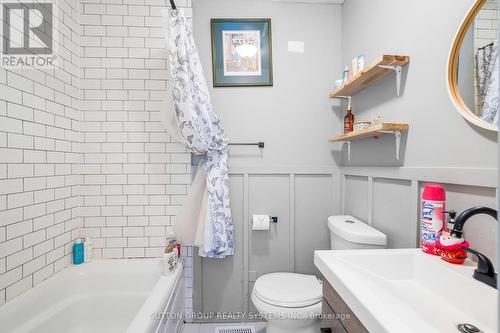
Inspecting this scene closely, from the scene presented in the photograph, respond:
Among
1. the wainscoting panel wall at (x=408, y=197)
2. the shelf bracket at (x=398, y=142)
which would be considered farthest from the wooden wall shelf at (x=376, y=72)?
the wainscoting panel wall at (x=408, y=197)

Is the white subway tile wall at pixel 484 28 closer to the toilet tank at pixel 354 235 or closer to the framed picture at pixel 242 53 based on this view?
the toilet tank at pixel 354 235

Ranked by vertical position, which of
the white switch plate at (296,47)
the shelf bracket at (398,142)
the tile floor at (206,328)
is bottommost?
the tile floor at (206,328)

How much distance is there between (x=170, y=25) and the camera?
4.94ft

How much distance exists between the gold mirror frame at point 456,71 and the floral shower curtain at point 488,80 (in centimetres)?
3

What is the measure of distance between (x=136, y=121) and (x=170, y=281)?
1.20m

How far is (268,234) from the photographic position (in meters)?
1.98

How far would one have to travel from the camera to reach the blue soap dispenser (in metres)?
1.68

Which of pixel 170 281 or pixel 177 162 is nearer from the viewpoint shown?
pixel 170 281

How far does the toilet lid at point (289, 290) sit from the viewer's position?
55.7 inches

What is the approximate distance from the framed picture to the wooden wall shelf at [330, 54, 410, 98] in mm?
661

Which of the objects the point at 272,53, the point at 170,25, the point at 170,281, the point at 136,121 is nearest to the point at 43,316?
the point at 170,281

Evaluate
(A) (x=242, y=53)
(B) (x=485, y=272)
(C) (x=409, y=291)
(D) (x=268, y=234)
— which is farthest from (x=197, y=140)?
(B) (x=485, y=272)

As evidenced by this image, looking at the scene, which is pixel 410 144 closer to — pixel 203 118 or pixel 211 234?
pixel 203 118

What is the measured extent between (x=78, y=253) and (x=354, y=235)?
1.92 meters
